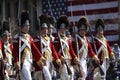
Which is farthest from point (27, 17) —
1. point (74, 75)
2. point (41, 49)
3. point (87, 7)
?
point (87, 7)

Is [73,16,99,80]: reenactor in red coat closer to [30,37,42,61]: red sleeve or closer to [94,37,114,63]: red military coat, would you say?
[94,37,114,63]: red military coat

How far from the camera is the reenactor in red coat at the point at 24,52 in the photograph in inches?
513

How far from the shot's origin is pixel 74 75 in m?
14.4

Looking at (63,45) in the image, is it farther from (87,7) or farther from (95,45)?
(87,7)

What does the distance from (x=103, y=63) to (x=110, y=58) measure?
27 cm

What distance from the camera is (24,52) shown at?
13.2 m

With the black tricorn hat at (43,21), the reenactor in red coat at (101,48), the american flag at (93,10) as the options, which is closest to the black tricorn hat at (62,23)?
the black tricorn hat at (43,21)

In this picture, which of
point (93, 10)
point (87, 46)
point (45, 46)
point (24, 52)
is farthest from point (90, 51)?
point (93, 10)

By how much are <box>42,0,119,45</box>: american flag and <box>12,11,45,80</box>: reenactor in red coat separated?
7485mm

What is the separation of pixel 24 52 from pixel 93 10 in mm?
8421

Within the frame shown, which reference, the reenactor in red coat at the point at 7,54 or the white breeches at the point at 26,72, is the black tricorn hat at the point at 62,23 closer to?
the reenactor in red coat at the point at 7,54

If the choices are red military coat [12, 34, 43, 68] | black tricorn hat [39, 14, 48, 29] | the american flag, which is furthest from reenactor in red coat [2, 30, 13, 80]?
the american flag

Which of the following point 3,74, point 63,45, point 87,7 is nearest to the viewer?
point 3,74

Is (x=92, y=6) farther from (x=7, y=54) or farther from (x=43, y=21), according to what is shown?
(x=43, y=21)
